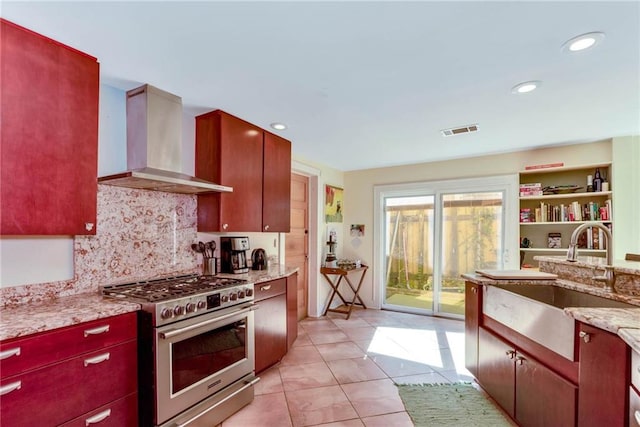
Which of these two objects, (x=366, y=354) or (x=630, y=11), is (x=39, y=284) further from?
(x=630, y=11)

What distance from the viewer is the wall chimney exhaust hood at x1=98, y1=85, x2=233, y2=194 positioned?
6.87 feet

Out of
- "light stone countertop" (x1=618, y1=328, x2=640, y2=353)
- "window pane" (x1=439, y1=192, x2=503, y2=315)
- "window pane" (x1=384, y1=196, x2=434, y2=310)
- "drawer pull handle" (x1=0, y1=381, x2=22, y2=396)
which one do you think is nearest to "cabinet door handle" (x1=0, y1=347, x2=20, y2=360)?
"drawer pull handle" (x1=0, y1=381, x2=22, y2=396)

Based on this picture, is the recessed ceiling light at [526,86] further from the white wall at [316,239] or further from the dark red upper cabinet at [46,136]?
the dark red upper cabinet at [46,136]

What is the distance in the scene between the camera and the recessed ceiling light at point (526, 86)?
6.60 ft

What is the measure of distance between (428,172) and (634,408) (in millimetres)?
3623

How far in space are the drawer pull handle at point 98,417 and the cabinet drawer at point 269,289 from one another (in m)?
1.16

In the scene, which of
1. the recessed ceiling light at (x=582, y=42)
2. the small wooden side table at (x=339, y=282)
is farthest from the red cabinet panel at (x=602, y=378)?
the small wooden side table at (x=339, y=282)

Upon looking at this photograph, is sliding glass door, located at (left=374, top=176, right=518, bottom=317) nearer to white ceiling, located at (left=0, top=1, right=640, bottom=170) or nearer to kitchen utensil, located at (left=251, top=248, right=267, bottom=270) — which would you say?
white ceiling, located at (left=0, top=1, right=640, bottom=170)

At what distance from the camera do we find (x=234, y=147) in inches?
104

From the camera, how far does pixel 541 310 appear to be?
5.65 ft

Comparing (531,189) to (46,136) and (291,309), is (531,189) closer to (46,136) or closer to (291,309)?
(291,309)

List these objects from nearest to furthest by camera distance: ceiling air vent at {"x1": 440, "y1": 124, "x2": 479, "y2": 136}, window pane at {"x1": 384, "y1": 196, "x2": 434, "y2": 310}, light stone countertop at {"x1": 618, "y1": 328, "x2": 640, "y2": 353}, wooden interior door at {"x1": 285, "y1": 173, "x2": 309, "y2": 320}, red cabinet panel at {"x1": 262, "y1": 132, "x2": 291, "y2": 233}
Result: light stone countertop at {"x1": 618, "y1": 328, "x2": 640, "y2": 353}
ceiling air vent at {"x1": 440, "y1": 124, "x2": 479, "y2": 136}
red cabinet panel at {"x1": 262, "y1": 132, "x2": 291, "y2": 233}
wooden interior door at {"x1": 285, "y1": 173, "x2": 309, "y2": 320}
window pane at {"x1": 384, "y1": 196, "x2": 434, "y2": 310}

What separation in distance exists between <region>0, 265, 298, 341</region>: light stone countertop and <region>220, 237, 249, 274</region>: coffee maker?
1062mm

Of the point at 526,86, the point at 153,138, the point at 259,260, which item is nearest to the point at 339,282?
the point at 259,260
